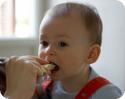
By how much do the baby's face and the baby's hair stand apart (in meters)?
0.01

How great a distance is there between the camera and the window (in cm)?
111

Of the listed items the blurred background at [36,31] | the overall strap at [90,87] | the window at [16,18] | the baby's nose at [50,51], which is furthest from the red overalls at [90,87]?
the window at [16,18]

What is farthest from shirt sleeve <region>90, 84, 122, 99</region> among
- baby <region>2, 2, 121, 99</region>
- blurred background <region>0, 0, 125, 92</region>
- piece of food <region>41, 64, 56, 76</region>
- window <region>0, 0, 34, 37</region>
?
window <region>0, 0, 34, 37</region>

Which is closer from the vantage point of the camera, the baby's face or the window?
the baby's face

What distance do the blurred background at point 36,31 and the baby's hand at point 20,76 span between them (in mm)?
343

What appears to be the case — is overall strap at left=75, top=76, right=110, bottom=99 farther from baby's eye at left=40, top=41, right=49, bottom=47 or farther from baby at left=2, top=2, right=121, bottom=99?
baby's eye at left=40, top=41, right=49, bottom=47

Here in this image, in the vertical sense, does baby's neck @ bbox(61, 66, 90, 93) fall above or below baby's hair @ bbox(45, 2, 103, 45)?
below

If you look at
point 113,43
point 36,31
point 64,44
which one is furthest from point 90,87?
point 36,31

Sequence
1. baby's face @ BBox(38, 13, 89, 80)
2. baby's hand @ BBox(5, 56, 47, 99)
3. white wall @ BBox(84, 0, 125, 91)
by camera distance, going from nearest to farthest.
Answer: baby's hand @ BBox(5, 56, 47, 99) → baby's face @ BBox(38, 13, 89, 80) → white wall @ BBox(84, 0, 125, 91)

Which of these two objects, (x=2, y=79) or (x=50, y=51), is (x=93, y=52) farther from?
(x=2, y=79)

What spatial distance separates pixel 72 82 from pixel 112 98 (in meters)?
0.10

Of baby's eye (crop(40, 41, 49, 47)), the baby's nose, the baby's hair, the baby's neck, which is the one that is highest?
the baby's hair

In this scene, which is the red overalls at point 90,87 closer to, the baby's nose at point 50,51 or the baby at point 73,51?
the baby at point 73,51

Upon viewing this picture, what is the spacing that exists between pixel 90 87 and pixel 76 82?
0.05m
